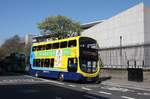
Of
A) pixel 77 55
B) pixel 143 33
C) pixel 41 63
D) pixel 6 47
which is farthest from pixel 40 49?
pixel 6 47

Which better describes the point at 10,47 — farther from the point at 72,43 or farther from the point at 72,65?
the point at 72,65

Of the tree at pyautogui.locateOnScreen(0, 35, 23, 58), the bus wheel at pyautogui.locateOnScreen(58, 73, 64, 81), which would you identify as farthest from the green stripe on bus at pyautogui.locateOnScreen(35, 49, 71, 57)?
the tree at pyautogui.locateOnScreen(0, 35, 23, 58)

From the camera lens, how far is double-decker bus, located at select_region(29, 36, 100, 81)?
83.7 feet

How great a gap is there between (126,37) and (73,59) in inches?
866

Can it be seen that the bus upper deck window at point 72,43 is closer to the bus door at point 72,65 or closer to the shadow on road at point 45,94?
the bus door at point 72,65

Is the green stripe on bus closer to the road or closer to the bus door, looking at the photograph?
the bus door

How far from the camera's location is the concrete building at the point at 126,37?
94.0ft

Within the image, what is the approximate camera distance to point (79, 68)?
25406 millimetres

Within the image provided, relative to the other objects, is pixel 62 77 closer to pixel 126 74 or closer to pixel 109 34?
pixel 126 74

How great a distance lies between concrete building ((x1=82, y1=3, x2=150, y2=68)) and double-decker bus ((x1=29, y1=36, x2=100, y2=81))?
439 cm

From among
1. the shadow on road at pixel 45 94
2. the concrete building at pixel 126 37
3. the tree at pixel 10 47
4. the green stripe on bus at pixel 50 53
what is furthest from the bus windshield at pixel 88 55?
the tree at pixel 10 47

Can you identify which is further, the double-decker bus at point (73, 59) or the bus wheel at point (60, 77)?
the bus wheel at point (60, 77)

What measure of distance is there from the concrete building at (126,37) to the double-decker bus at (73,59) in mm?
4389

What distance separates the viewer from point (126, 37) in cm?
4641
